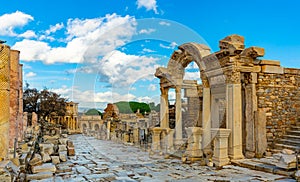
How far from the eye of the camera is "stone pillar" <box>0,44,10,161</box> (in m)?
5.24

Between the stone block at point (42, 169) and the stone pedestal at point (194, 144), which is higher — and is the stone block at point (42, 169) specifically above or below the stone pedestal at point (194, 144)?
below

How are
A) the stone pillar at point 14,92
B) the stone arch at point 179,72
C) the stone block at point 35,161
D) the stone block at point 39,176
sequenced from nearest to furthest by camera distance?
the stone block at point 39,176 → the stone block at point 35,161 → the stone arch at point 179,72 → the stone pillar at point 14,92

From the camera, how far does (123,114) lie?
31609mm

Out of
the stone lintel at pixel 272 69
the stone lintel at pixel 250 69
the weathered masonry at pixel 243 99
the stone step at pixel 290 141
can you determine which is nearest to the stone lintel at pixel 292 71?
the weathered masonry at pixel 243 99

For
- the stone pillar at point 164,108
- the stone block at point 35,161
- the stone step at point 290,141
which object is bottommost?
the stone block at point 35,161

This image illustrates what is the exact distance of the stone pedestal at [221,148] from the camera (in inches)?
355

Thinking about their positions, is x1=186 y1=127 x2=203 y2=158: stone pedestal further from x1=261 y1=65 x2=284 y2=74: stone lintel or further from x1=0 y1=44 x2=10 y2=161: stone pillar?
x1=0 y1=44 x2=10 y2=161: stone pillar

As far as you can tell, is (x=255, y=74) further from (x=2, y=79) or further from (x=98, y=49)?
(x=2, y=79)

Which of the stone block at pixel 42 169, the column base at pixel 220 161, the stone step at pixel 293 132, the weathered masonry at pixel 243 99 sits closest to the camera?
the stone block at pixel 42 169

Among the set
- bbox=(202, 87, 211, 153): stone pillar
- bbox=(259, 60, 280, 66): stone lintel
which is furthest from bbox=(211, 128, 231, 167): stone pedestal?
bbox=(259, 60, 280, 66): stone lintel

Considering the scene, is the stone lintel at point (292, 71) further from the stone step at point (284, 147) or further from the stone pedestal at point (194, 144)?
the stone pedestal at point (194, 144)

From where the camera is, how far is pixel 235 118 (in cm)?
938

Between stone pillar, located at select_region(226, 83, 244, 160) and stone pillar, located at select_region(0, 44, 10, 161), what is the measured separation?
6.58 meters

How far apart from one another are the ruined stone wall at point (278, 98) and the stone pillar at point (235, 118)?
739 mm
